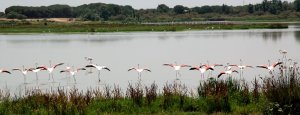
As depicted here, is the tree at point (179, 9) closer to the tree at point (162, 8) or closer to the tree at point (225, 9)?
the tree at point (162, 8)

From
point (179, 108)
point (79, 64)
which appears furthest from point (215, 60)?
point (179, 108)

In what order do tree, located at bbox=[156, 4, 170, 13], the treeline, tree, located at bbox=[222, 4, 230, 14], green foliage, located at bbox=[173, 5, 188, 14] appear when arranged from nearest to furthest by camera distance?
1. the treeline
2. tree, located at bbox=[222, 4, 230, 14]
3. green foliage, located at bbox=[173, 5, 188, 14]
4. tree, located at bbox=[156, 4, 170, 13]

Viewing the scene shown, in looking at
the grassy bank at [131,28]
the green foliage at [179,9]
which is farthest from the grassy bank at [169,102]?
the green foliage at [179,9]

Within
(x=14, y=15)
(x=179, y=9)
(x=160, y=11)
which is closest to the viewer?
(x=14, y=15)

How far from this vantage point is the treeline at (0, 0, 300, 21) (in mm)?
156250

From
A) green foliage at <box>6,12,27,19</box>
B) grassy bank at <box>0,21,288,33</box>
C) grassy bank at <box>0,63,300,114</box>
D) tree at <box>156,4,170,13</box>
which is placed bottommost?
grassy bank at <box>0,21,288,33</box>

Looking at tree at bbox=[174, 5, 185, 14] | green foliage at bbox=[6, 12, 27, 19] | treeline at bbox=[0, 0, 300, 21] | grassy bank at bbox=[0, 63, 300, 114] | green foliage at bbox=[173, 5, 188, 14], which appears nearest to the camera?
grassy bank at bbox=[0, 63, 300, 114]

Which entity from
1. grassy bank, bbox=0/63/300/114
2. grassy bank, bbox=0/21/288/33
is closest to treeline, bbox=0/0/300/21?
grassy bank, bbox=0/21/288/33

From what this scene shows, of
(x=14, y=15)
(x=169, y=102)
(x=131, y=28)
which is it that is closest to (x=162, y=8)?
(x=14, y=15)

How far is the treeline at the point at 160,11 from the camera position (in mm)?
156250

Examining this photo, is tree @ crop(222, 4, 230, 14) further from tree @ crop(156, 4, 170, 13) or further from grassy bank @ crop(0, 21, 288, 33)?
grassy bank @ crop(0, 21, 288, 33)

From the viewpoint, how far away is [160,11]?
189875mm

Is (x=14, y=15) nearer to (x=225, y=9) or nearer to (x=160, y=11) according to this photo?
(x=160, y=11)

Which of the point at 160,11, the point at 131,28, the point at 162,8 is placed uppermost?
the point at 162,8
